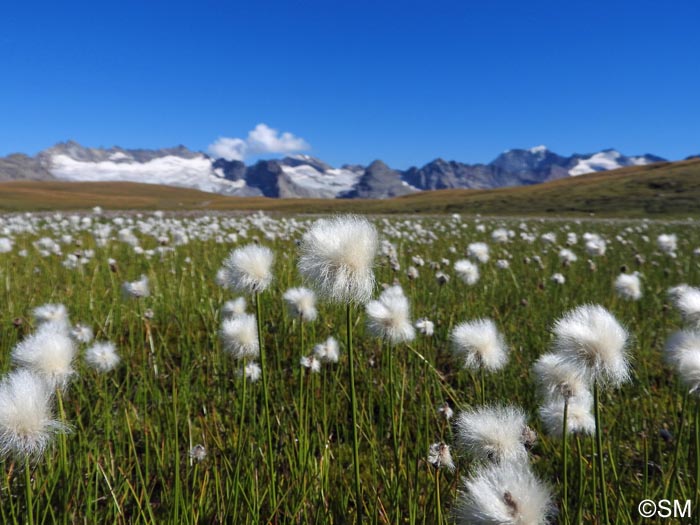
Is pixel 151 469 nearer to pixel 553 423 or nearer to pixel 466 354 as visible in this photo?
pixel 466 354

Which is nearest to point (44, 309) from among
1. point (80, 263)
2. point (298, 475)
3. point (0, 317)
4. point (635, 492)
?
point (0, 317)

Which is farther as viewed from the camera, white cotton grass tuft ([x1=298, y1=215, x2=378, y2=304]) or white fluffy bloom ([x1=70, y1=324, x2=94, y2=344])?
white fluffy bloom ([x1=70, y1=324, x2=94, y2=344])

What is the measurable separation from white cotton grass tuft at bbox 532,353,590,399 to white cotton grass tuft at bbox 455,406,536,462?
289mm

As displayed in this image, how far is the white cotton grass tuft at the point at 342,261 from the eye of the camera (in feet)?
5.10

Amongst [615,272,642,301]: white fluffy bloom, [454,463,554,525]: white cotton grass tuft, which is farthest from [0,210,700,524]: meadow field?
[615,272,642,301]: white fluffy bloom

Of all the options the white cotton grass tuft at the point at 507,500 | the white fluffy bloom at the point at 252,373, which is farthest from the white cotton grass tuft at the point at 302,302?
the white cotton grass tuft at the point at 507,500

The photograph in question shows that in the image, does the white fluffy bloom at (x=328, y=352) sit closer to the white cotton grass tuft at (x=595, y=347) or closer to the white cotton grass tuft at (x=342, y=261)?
the white cotton grass tuft at (x=342, y=261)

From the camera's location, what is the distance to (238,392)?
2.91m

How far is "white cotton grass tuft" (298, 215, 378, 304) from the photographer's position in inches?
61.2

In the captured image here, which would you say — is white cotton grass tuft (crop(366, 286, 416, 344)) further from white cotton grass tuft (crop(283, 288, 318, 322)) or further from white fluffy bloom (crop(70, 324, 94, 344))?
white fluffy bloom (crop(70, 324, 94, 344))

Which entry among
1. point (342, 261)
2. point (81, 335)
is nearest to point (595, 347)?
point (342, 261)

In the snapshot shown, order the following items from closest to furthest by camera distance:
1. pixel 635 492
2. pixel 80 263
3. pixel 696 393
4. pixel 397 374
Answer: pixel 696 393 < pixel 635 492 < pixel 397 374 < pixel 80 263

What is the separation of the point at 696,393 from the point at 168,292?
16.6 ft

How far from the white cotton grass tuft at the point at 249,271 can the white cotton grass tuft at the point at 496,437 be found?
1068 millimetres
